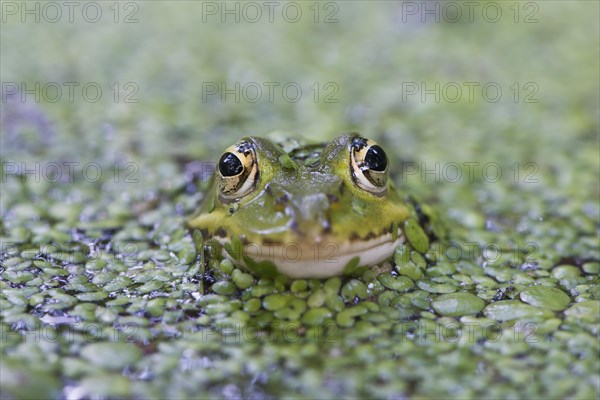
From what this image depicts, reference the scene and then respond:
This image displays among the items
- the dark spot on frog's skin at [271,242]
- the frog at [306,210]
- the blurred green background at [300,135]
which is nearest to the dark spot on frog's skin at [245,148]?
the frog at [306,210]

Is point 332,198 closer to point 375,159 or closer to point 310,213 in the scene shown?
point 310,213

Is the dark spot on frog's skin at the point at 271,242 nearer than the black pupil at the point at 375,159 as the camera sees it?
Yes

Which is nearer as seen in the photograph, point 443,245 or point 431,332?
point 431,332

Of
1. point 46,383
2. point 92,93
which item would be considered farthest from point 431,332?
point 92,93

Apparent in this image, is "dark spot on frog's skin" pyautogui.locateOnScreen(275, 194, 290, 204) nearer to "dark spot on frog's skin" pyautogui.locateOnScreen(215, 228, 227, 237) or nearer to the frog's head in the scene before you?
the frog's head

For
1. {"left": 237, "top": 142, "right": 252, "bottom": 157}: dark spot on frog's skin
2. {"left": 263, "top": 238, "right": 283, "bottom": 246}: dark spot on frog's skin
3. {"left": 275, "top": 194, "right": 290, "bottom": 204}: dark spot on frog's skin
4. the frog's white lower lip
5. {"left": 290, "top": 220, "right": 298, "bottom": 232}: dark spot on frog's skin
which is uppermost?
{"left": 237, "top": 142, "right": 252, "bottom": 157}: dark spot on frog's skin

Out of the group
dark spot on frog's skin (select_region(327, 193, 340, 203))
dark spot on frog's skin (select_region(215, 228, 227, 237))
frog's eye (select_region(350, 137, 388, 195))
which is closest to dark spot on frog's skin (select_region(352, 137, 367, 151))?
frog's eye (select_region(350, 137, 388, 195))

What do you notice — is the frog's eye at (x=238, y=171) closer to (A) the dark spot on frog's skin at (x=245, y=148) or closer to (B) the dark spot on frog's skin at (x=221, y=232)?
(A) the dark spot on frog's skin at (x=245, y=148)

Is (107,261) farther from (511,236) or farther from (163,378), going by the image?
(511,236)
